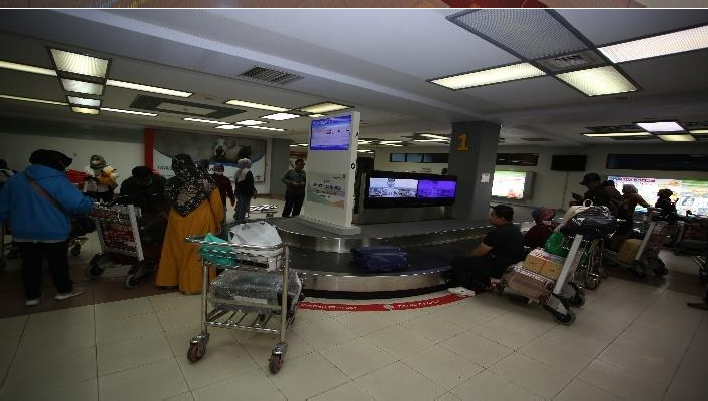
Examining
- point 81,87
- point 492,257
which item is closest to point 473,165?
point 492,257

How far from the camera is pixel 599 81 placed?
4594mm

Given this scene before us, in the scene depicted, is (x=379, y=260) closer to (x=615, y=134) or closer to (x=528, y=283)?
(x=528, y=283)

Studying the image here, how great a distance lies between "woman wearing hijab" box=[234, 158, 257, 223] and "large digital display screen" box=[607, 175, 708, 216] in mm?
12586

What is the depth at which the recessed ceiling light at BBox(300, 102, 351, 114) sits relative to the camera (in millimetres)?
7508

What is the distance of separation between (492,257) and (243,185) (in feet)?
18.0

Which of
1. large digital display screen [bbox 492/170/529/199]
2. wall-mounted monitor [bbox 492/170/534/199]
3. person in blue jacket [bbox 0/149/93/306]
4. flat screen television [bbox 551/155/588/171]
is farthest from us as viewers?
large digital display screen [bbox 492/170/529/199]

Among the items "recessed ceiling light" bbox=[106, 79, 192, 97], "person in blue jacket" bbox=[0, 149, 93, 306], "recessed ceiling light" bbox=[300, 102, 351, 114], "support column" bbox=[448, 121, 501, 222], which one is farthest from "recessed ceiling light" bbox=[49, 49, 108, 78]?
"support column" bbox=[448, 121, 501, 222]

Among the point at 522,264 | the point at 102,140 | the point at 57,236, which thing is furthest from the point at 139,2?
the point at 102,140

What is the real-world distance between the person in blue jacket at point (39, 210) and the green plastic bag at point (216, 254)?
1.85 m

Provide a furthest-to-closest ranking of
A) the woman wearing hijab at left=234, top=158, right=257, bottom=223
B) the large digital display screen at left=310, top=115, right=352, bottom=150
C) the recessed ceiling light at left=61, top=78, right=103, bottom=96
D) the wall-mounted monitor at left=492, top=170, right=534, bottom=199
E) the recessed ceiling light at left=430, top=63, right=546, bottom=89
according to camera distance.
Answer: the wall-mounted monitor at left=492, top=170, right=534, bottom=199
the woman wearing hijab at left=234, top=158, right=257, bottom=223
the recessed ceiling light at left=61, top=78, right=103, bottom=96
the large digital display screen at left=310, top=115, right=352, bottom=150
the recessed ceiling light at left=430, top=63, right=546, bottom=89

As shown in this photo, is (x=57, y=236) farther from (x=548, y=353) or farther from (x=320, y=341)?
(x=548, y=353)

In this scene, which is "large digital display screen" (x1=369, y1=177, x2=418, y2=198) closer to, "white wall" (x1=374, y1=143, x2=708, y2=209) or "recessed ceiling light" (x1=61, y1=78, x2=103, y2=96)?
"recessed ceiling light" (x1=61, y1=78, x2=103, y2=96)

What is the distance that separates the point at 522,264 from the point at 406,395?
2.65 meters

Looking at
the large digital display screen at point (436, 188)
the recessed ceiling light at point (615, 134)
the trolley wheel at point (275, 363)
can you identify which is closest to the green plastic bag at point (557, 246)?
the trolley wheel at point (275, 363)
